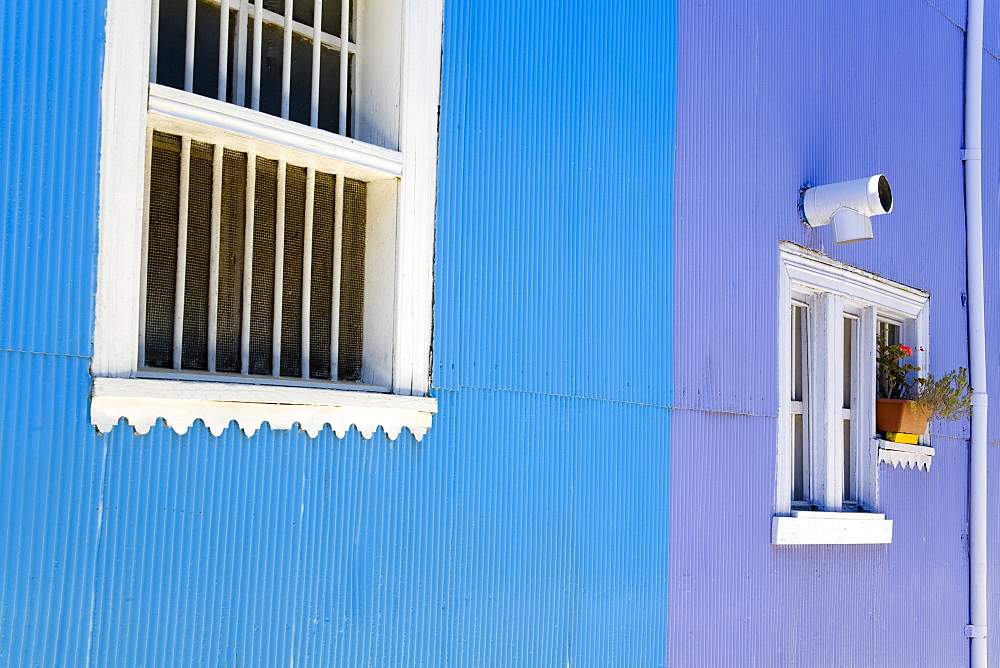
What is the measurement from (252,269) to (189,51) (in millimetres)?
685

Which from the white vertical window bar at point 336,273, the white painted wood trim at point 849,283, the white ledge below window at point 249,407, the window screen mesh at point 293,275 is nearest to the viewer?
the white ledge below window at point 249,407

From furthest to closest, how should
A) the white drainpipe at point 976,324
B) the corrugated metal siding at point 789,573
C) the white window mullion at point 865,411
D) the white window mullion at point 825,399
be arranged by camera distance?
the white drainpipe at point 976,324
the white window mullion at point 865,411
the white window mullion at point 825,399
the corrugated metal siding at point 789,573

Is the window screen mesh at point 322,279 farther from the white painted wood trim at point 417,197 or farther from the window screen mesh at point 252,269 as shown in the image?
the white painted wood trim at point 417,197

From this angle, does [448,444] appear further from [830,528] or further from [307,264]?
[830,528]

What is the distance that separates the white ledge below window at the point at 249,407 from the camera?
294 centimetres

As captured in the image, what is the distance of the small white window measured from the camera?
5664mm

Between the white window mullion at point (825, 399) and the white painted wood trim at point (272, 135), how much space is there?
10.4 feet

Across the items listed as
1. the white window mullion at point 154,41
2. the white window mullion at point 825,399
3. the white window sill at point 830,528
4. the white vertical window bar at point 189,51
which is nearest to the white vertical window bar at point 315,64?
the white vertical window bar at point 189,51

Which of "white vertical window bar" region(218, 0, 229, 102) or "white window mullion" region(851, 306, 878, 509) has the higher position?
"white vertical window bar" region(218, 0, 229, 102)

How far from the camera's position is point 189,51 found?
3.29 meters

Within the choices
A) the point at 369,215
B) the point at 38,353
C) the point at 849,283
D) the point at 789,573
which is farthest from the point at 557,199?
the point at 849,283

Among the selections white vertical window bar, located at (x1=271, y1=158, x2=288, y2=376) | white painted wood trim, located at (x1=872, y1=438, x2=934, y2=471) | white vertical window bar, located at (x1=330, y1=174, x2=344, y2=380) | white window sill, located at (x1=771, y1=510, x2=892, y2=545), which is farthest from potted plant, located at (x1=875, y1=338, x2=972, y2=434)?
white vertical window bar, located at (x1=271, y1=158, x2=288, y2=376)

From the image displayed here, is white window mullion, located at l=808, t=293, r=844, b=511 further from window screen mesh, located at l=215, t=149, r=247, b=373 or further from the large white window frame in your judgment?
window screen mesh, located at l=215, t=149, r=247, b=373

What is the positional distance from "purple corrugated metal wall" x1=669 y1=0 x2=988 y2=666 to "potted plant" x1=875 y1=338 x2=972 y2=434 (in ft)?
1.00
